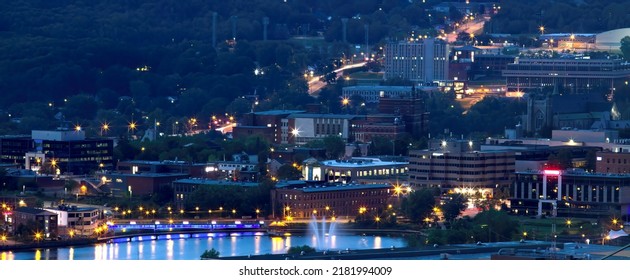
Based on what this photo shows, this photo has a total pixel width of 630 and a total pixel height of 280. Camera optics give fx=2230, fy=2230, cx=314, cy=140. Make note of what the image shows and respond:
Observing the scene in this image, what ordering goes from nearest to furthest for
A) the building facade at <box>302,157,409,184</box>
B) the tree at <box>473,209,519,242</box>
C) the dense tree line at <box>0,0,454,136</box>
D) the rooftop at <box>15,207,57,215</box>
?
the tree at <box>473,209,519,242</box>, the rooftop at <box>15,207,57,215</box>, the building facade at <box>302,157,409,184</box>, the dense tree line at <box>0,0,454,136</box>

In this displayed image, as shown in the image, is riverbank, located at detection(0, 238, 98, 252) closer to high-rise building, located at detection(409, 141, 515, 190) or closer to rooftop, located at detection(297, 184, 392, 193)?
rooftop, located at detection(297, 184, 392, 193)

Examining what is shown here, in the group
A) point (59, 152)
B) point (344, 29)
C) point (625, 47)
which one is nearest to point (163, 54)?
point (344, 29)

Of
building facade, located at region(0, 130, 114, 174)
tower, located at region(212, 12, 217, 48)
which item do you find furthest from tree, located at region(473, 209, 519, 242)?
tower, located at region(212, 12, 217, 48)

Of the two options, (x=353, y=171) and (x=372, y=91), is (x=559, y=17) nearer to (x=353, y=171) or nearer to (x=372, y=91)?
(x=372, y=91)

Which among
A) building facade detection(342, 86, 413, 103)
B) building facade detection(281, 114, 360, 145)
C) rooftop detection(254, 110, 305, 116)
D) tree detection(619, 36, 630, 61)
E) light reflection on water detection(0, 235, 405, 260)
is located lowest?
light reflection on water detection(0, 235, 405, 260)

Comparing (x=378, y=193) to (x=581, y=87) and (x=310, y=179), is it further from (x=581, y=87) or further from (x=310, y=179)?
(x=581, y=87)

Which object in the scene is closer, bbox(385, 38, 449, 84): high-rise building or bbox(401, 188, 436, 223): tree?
bbox(401, 188, 436, 223): tree

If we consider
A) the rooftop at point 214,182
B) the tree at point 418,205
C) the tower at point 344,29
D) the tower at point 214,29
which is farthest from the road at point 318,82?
the tree at point 418,205
